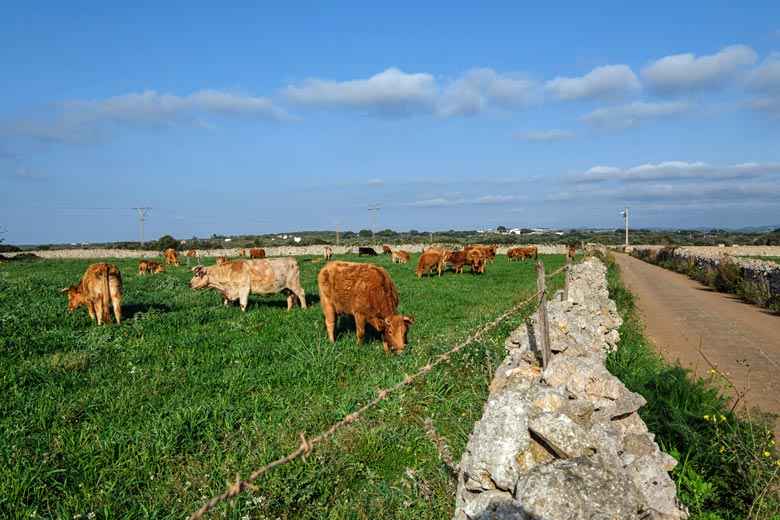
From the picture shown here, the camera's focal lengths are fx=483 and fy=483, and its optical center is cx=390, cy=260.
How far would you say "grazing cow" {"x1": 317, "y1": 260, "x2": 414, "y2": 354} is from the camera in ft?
27.5

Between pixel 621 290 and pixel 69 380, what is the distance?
16.2 metres

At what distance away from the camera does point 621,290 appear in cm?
1694

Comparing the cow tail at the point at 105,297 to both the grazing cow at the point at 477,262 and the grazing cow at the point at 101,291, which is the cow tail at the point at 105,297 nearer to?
the grazing cow at the point at 101,291

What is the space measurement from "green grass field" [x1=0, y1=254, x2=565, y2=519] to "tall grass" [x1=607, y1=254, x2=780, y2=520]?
76.8 inches

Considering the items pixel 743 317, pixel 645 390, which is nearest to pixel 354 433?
pixel 645 390

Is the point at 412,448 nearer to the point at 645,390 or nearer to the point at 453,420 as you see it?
the point at 453,420

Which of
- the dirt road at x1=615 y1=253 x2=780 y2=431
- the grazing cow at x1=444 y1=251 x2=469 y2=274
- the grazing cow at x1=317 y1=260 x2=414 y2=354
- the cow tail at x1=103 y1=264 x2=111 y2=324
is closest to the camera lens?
the dirt road at x1=615 y1=253 x2=780 y2=431

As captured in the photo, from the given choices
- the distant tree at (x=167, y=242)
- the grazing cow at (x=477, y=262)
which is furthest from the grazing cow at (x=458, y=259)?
the distant tree at (x=167, y=242)

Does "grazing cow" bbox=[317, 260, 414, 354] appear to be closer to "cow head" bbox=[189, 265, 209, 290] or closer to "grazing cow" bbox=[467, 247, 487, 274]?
"cow head" bbox=[189, 265, 209, 290]

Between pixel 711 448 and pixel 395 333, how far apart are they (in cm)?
478

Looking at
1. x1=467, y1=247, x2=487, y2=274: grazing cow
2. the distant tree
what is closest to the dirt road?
x1=467, y1=247, x2=487, y2=274: grazing cow

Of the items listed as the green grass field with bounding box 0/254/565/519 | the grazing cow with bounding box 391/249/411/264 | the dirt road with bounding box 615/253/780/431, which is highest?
the grazing cow with bounding box 391/249/411/264

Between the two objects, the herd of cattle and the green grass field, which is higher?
the herd of cattle

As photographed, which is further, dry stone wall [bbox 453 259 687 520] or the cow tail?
the cow tail
